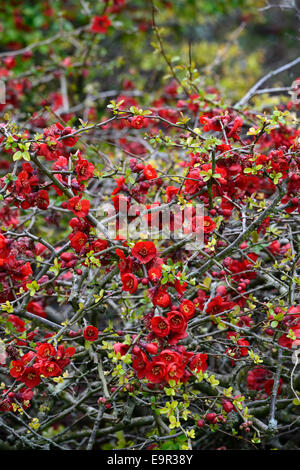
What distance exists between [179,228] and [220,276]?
25 centimetres

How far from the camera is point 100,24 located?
318 centimetres

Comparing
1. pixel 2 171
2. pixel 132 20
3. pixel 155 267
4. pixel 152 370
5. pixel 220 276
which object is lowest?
pixel 152 370

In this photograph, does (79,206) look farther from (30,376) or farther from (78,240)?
(30,376)

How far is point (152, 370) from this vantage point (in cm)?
119

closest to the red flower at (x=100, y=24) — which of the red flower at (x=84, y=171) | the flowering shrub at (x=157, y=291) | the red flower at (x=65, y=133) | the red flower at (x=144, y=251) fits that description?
the flowering shrub at (x=157, y=291)

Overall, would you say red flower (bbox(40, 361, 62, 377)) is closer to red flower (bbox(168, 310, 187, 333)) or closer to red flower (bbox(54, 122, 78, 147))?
red flower (bbox(168, 310, 187, 333))

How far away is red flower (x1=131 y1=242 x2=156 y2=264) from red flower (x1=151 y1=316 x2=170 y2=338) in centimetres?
17

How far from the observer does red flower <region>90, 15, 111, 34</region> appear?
3154 mm

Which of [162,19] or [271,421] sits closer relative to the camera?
[271,421]

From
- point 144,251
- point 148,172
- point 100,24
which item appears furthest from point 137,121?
point 100,24

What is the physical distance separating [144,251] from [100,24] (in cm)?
244
